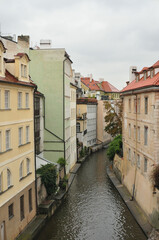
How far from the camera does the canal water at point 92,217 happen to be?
21.2 metres

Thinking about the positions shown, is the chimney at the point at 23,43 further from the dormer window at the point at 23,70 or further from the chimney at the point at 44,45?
the dormer window at the point at 23,70

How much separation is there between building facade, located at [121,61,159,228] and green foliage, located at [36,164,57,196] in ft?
25.0

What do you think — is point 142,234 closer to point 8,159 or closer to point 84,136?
point 8,159

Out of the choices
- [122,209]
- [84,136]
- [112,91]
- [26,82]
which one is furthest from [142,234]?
[112,91]

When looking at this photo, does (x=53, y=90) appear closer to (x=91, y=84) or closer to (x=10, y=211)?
(x=10, y=211)

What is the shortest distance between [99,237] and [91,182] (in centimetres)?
1451

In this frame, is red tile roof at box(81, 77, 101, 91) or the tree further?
red tile roof at box(81, 77, 101, 91)

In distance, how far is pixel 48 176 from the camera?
2506 centimetres

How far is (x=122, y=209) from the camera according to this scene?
2617cm

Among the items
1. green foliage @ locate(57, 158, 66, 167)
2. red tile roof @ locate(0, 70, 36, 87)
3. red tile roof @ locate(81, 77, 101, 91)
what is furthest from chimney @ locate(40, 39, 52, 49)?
red tile roof @ locate(81, 77, 101, 91)

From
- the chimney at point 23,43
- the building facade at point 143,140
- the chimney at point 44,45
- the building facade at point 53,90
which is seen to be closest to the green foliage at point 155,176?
the building facade at point 143,140

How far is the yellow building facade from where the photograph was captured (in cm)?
1705

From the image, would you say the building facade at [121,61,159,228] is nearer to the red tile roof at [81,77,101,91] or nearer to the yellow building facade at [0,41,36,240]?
the yellow building facade at [0,41,36,240]

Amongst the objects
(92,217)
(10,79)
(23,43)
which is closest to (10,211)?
(10,79)
